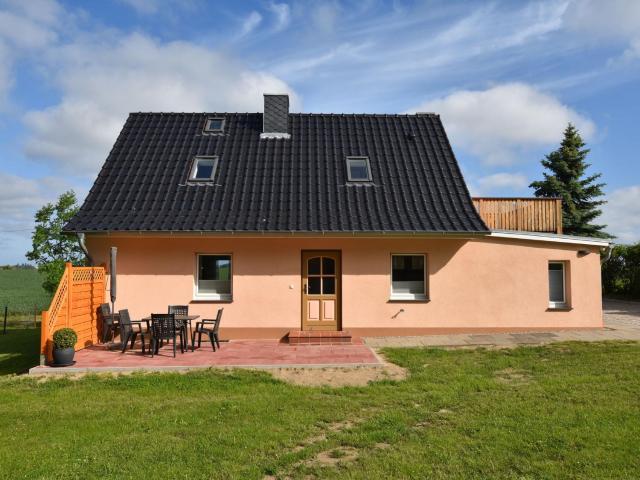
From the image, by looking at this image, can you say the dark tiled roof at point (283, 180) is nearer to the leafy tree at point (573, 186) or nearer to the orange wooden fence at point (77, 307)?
the orange wooden fence at point (77, 307)

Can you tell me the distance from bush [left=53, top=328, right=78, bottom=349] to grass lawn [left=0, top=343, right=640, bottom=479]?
2.74 feet

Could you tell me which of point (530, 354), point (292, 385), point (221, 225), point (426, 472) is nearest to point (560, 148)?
point (530, 354)

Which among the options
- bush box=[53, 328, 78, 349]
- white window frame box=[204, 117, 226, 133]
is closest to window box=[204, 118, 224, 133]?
white window frame box=[204, 117, 226, 133]

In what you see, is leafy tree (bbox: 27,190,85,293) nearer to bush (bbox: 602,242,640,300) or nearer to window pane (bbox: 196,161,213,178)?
window pane (bbox: 196,161,213,178)

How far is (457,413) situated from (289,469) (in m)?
2.54

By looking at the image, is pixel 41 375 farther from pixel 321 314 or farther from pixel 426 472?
pixel 426 472

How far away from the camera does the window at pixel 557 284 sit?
12.9 metres

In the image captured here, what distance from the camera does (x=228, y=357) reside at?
9.66 metres

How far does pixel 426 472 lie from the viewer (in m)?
4.23

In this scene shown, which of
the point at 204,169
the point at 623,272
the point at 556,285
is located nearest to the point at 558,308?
the point at 556,285

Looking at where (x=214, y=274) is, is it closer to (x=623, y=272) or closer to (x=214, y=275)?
(x=214, y=275)

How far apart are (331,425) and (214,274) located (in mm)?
7381

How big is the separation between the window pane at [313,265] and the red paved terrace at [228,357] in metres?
2.14

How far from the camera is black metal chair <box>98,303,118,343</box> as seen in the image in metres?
11.1
